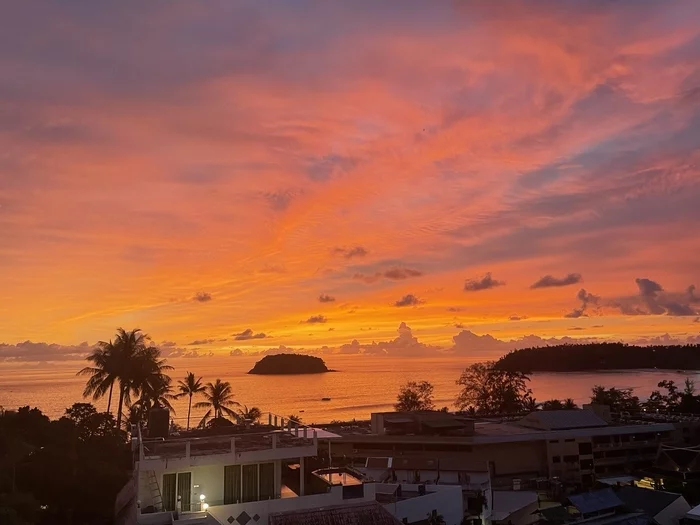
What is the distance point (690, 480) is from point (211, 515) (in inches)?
1767

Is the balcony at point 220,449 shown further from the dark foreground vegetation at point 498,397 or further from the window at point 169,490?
the dark foreground vegetation at point 498,397

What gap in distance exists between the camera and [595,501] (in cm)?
3484

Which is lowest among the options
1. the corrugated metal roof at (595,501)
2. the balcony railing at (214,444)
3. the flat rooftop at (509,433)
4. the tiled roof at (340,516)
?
the corrugated metal roof at (595,501)

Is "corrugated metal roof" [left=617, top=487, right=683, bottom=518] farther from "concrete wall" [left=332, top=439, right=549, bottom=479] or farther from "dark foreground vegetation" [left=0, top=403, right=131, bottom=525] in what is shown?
"dark foreground vegetation" [left=0, top=403, right=131, bottom=525]

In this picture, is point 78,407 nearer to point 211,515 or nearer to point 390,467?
point 390,467

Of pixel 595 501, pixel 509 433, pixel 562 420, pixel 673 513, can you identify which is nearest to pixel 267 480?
pixel 595 501

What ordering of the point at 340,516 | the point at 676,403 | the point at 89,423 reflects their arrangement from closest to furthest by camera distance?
1. the point at 340,516
2. the point at 89,423
3. the point at 676,403

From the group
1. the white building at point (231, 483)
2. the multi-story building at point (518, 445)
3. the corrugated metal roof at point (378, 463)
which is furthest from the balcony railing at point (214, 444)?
the multi-story building at point (518, 445)

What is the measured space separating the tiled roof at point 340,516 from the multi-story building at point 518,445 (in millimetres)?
27173

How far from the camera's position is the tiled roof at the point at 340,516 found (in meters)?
20.8

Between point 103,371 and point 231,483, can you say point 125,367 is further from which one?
point 231,483

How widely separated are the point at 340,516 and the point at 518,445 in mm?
36386

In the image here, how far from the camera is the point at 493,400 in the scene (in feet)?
295

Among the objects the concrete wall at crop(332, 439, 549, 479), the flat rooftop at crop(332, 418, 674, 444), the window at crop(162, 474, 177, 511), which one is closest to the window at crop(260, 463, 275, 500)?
the window at crop(162, 474, 177, 511)
